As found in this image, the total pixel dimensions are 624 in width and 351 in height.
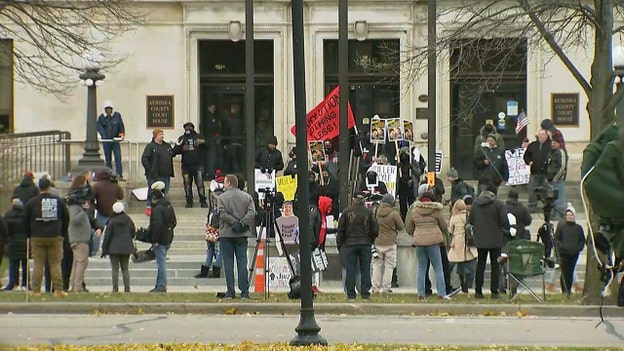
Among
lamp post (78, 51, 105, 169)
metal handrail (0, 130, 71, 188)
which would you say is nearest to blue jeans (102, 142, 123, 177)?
lamp post (78, 51, 105, 169)

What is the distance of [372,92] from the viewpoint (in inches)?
1271

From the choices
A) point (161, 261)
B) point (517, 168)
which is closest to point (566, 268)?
point (161, 261)

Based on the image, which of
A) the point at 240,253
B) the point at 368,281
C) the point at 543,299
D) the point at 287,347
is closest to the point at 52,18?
the point at 240,253

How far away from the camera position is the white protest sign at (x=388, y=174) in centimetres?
2509

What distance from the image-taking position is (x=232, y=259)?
18.5 m

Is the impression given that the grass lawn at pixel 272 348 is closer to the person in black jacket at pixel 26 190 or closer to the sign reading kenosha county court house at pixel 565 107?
the person in black jacket at pixel 26 190

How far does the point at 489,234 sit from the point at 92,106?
11474mm

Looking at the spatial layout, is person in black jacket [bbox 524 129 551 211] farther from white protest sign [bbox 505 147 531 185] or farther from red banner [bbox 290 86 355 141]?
red banner [bbox 290 86 355 141]

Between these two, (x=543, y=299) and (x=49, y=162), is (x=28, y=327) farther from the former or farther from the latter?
(x=49, y=162)

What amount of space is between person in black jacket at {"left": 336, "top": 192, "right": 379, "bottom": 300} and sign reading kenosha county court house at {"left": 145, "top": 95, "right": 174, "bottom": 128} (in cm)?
1308

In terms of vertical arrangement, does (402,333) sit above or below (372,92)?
below

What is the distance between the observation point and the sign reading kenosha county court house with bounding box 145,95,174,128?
31656 millimetres

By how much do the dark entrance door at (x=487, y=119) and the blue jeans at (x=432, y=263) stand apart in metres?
12.4

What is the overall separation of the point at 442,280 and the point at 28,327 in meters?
6.88
